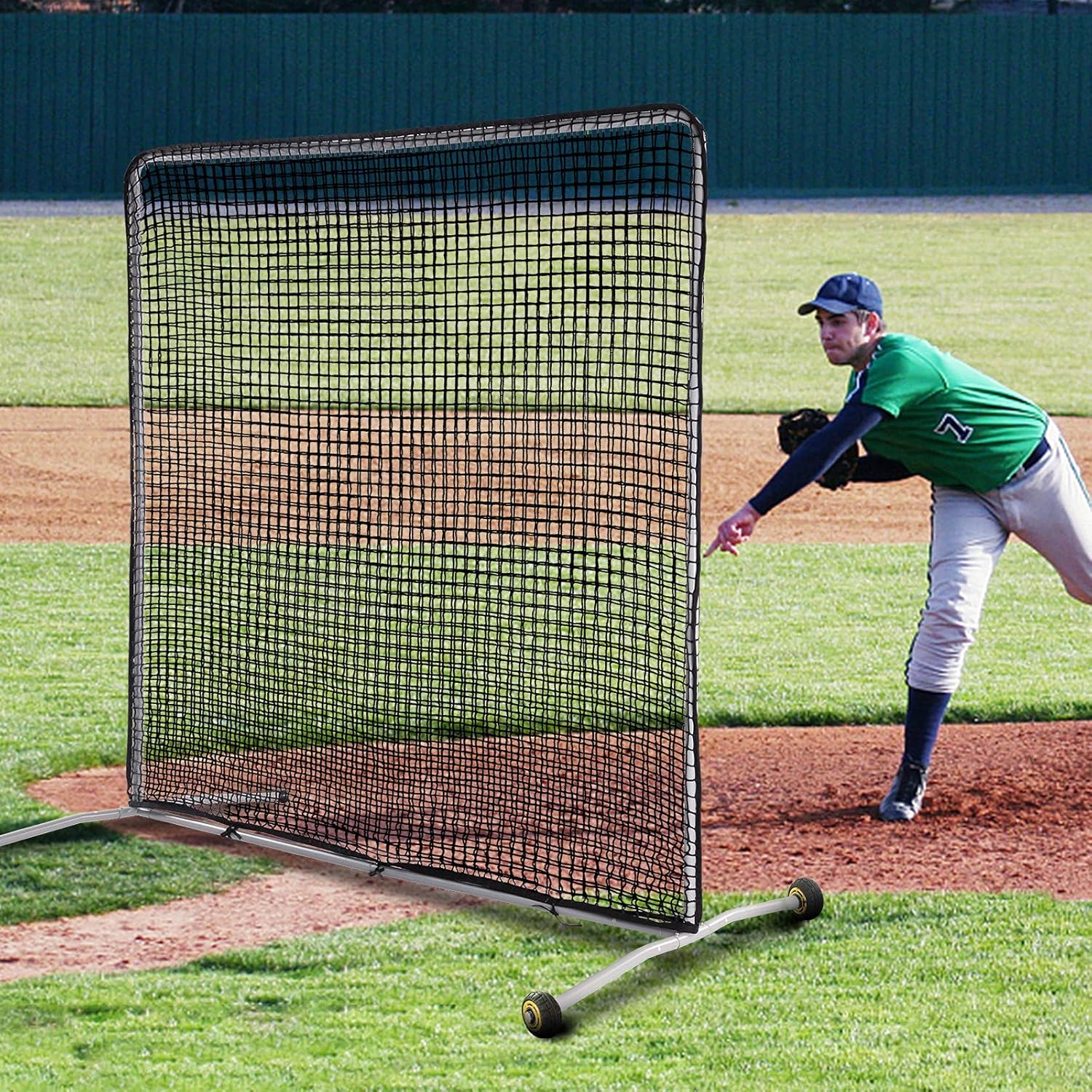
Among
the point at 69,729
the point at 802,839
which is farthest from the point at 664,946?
the point at 69,729

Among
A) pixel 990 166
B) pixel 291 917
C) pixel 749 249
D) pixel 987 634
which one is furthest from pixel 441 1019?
pixel 990 166

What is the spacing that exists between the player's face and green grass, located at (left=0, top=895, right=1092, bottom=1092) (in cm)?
186

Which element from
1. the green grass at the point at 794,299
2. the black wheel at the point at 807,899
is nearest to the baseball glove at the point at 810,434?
the black wheel at the point at 807,899

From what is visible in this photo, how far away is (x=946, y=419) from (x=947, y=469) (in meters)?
0.24

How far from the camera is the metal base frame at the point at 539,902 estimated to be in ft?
14.5

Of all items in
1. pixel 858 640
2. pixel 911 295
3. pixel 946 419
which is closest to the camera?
pixel 946 419

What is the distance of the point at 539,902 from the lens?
200 inches

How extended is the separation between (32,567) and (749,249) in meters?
19.5

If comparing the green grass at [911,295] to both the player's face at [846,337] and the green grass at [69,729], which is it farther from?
the player's face at [846,337]

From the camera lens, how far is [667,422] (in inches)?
652

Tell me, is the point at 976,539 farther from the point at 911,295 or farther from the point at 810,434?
the point at 911,295

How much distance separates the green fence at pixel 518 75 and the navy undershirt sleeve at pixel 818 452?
1030 inches

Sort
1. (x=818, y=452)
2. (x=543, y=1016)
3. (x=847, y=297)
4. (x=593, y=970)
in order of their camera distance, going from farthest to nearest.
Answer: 1. (x=847, y=297)
2. (x=818, y=452)
3. (x=593, y=970)
4. (x=543, y=1016)

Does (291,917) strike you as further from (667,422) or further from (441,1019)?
(667,422)
